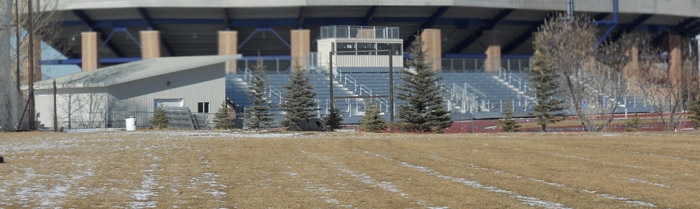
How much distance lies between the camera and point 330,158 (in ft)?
66.3

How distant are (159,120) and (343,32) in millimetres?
20422

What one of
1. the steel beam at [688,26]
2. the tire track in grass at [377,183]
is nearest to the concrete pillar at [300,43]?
the steel beam at [688,26]

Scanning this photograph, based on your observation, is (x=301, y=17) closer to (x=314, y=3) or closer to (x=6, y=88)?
(x=314, y=3)

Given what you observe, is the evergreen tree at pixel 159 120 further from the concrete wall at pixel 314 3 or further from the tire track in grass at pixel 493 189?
the tire track in grass at pixel 493 189

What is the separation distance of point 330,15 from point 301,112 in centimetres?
1961

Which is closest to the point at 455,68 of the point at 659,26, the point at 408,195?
the point at 659,26

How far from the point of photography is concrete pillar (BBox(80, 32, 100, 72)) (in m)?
63.5

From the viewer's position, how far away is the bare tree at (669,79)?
44.6 meters

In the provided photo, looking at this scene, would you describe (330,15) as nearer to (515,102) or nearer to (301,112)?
(515,102)

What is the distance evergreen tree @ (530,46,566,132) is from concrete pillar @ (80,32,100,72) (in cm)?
3299

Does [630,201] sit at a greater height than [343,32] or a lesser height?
lesser

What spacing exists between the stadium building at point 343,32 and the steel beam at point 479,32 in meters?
0.11

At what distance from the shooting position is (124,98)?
47000 millimetres

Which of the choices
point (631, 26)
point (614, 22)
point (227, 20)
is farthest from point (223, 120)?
point (631, 26)
